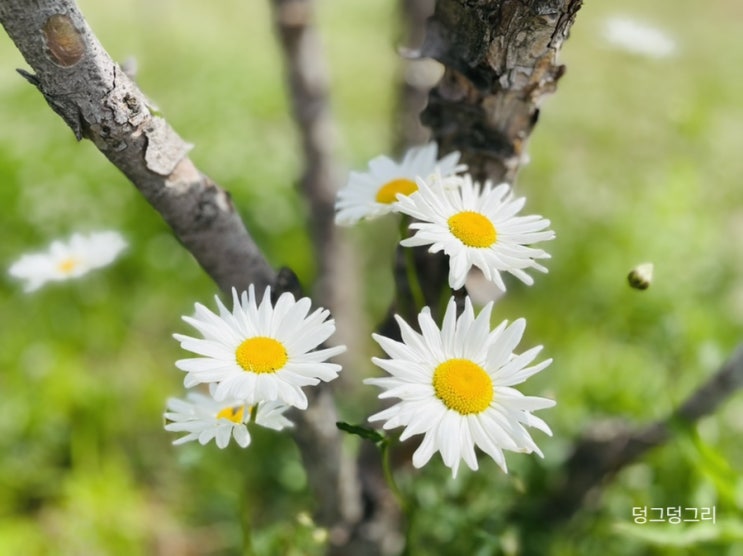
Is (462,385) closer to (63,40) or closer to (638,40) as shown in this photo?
(63,40)

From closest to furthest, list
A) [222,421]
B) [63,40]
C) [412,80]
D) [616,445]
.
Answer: [63,40]
[222,421]
[616,445]
[412,80]

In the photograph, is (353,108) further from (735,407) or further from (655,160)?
(735,407)

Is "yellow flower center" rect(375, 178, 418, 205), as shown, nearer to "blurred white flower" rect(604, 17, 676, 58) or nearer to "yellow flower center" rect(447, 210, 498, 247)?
"yellow flower center" rect(447, 210, 498, 247)

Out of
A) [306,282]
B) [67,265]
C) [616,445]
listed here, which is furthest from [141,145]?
[306,282]

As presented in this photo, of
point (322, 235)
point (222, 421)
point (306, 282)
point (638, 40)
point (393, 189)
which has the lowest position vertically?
point (222, 421)

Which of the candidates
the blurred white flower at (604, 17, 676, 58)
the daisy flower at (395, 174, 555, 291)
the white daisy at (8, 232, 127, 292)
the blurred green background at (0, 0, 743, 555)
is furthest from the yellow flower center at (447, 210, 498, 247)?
the blurred white flower at (604, 17, 676, 58)

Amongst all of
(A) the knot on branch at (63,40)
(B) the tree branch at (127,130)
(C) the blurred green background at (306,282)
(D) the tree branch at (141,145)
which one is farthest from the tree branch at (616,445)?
(A) the knot on branch at (63,40)
